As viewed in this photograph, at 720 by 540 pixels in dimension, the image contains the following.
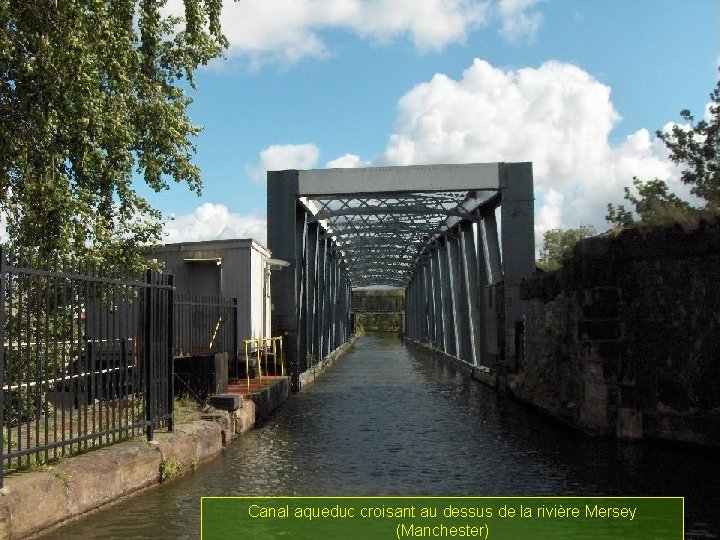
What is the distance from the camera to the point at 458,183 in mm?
21641

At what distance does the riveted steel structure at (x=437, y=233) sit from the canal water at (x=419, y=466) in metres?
5.97

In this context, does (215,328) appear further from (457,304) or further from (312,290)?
(457,304)

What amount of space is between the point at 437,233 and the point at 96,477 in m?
29.6

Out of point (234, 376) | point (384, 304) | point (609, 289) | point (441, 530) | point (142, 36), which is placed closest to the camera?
point (441, 530)

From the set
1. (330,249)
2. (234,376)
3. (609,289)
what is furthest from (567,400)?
(330,249)

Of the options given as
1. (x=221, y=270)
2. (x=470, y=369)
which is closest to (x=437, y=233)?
(x=470, y=369)

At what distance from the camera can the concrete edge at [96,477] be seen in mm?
5949

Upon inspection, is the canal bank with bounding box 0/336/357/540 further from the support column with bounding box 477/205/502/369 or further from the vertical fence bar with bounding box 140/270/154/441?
the support column with bounding box 477/205/502/369

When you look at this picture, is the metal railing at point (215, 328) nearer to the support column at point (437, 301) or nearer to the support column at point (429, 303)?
the support column at point (437, 301)

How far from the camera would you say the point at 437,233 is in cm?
3575

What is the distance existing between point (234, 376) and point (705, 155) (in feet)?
60.7

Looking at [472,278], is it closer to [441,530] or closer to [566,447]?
[566,447]
